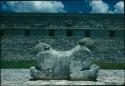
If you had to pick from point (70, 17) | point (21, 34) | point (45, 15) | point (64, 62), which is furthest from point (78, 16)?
point (64, 62)

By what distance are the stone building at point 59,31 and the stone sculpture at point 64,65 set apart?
25.2 m

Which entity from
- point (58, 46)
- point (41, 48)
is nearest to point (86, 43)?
point (41, 48)

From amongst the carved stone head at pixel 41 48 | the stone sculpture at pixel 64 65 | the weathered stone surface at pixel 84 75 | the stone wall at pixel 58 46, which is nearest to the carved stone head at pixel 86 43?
the stone sculpture at pixel 64 65

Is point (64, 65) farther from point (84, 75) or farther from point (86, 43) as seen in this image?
point (86, 43)

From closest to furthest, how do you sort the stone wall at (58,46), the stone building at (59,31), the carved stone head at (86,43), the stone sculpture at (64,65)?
the stone sculpture at (64,65)
the carved stone head at (86,43)
the stone wall at (58,46)
the stone building at (59,31)

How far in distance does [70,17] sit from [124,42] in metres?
5.38

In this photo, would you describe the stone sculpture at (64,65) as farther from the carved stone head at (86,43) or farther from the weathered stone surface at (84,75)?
the carved stone head at (86,43)

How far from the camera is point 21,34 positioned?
3650 centimetres

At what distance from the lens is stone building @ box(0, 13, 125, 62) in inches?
1374

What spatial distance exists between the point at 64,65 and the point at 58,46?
2596 centimetres

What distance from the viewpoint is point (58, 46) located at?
35.1 m

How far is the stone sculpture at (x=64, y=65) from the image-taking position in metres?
9.09

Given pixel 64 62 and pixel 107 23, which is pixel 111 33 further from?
pixel 64 62

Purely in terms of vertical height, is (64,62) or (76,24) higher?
(76,24)
